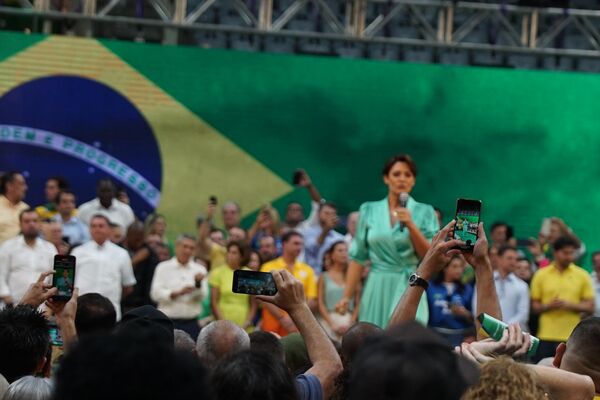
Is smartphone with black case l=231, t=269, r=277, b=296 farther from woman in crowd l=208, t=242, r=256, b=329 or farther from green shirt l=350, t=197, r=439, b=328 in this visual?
woman in crowd l=208, t=242, r=256, b=329

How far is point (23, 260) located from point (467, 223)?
675 cm

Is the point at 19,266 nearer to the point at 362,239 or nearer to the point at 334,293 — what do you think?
the point at 334,293

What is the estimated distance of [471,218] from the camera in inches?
195

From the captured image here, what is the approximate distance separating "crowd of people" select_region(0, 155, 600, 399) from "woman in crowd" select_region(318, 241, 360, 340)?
0.7 inches

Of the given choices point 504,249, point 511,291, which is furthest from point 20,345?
point 504,249

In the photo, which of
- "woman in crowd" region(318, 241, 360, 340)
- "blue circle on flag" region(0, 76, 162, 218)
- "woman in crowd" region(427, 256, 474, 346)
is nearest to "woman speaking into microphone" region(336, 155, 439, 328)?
"woman in crowd" region(318, 241, 360, 340)

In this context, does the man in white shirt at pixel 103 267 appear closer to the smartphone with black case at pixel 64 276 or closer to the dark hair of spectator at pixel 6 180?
the dark hair of spectator at pixel 6 180

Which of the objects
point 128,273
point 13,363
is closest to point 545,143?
point 128,273

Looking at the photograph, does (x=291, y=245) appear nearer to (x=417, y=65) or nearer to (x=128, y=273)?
(x=128, y=273)

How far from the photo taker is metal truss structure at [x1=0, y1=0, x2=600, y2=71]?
48.4 feet

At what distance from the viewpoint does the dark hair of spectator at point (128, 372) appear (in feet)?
6.75

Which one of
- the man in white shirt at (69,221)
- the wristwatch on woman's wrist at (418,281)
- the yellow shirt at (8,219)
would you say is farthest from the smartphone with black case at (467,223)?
the man in white shirt at (69,221)

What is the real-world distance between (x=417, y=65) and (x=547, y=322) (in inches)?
179

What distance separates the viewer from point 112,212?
13258mm
